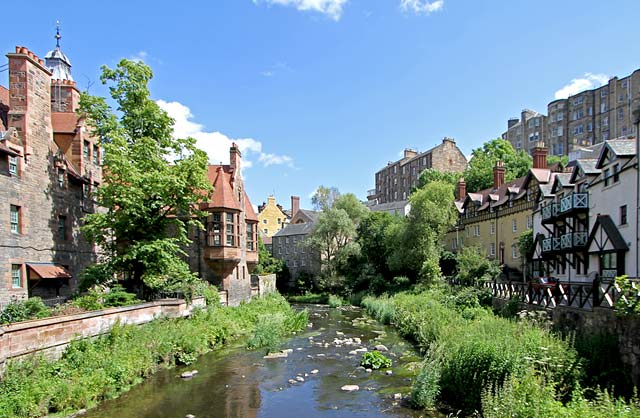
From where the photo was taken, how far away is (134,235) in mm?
24266

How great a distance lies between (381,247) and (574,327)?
3884 cm

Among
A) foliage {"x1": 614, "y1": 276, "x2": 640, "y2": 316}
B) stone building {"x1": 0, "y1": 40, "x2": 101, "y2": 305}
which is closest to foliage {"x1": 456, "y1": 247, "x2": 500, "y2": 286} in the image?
foliage {"x1": 614, "y1": 276, "x2": 640, "y2": 316}

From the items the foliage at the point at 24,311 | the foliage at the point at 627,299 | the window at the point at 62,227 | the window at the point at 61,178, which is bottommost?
the foliage at the point at 24,311

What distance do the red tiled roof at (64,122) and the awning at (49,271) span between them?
7.97m

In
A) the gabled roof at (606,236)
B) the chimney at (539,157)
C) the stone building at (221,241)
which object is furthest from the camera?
the chimney at (539,157)

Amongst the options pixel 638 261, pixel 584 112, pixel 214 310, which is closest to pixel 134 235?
pixel 214 310

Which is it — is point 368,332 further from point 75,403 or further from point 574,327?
point 75,403

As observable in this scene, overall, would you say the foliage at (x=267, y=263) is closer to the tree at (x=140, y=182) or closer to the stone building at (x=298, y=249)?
the stone building at (x=298, y=249)

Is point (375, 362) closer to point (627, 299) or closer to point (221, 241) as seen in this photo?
point (627, 299)

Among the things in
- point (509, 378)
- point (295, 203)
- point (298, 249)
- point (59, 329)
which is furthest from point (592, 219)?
point (295, 203)

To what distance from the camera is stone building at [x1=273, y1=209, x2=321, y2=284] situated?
64.9m

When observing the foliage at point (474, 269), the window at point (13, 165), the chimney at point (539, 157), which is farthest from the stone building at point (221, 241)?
the chimney at point (539, 157)

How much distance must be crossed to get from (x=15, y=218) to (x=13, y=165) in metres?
2.41

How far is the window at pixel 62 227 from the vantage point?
24072 millimetres
